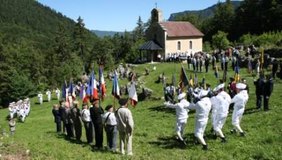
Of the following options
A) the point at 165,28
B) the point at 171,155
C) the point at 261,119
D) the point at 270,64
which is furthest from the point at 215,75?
the point at 165,28

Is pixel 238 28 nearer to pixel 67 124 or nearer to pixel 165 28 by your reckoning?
pixel 165 28

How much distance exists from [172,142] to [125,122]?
3852 mm

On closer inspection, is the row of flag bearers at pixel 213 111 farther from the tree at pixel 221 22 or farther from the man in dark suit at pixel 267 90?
the tree at pixel 221 22

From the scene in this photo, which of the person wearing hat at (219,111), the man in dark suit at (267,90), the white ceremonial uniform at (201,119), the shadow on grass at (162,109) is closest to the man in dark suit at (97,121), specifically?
the white ceremonial uniform at (201,119)

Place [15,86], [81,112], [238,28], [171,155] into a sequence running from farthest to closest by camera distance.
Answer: [238,28]
[15,86]
[81,112]
[171,155]

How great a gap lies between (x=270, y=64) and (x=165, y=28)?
114ft

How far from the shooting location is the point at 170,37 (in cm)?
7831

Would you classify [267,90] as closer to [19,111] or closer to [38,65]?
[19,111]

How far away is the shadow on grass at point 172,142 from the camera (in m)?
18.2

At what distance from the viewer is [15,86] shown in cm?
7356

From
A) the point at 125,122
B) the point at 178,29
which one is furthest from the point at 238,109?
the point at 178,29

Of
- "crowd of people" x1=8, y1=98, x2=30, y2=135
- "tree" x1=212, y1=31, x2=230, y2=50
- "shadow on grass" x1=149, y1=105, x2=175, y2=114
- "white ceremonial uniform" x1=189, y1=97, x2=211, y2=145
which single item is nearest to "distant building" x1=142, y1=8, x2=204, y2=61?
"tree" x1=212, y1=31, x2=230, y2=50

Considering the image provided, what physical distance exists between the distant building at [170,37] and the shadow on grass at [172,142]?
53.4 metres

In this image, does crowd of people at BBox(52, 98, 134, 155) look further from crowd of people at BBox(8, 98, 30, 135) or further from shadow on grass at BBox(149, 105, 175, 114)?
crowd of people at BBox(8, 98, 30, 135)
